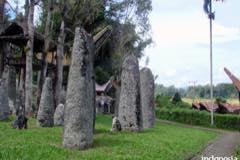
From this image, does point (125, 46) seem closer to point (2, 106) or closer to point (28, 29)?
point (28, 29)

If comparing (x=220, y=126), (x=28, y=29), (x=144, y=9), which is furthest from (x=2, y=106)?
(x=144, y=9)

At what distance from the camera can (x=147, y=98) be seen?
28.5m

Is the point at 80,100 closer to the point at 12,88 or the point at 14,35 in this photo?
the point at 14,35

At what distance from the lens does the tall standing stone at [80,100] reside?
14.9 meters

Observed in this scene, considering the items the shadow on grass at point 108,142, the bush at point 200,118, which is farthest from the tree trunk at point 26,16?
the bush at point 200,118

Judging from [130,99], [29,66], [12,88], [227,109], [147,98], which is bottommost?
[227,109]

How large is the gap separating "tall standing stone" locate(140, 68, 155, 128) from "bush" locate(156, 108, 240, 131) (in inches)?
410

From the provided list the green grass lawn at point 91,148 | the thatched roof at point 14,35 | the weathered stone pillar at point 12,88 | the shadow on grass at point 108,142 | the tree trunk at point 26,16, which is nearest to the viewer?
the green grass lawn at point 91,148

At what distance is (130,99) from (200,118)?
1839 centimetres

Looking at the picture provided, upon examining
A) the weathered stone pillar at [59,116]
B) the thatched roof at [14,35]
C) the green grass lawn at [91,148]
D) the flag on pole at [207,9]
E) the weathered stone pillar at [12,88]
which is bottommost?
the green grass lawn at [91,148]

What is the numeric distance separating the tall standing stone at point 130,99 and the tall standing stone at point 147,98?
463 cm

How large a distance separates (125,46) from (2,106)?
27.8 metres

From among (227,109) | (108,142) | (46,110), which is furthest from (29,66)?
(227,109)

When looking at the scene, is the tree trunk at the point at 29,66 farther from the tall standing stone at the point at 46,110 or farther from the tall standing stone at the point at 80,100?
the tall standing stone at the point at 80,100
